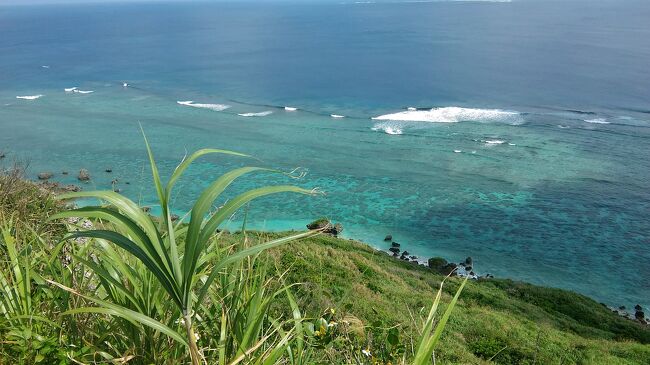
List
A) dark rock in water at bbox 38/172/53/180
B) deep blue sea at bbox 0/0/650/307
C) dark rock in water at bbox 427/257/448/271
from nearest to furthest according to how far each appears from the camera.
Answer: dark rock in water at bbox 427/257/448/271
deep blue sea at bbox 0/0/650/307
dark rock in water at bbox 38/172/53/180

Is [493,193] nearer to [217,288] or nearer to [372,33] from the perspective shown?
[217,288]

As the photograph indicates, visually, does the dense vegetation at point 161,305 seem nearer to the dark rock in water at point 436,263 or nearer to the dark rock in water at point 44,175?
the dark rock in water at point 436,263

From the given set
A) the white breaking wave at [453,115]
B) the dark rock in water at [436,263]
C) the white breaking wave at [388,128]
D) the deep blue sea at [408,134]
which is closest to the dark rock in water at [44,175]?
the deep blue sea at [408,134]

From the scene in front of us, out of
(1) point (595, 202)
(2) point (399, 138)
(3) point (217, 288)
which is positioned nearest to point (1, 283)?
(3) point (217, 288)

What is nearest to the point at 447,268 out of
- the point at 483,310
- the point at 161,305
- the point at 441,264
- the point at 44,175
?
the point at 441,264

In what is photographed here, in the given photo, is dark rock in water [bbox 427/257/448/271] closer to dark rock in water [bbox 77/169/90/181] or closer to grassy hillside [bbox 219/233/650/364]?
grassy hillside [bbox 219/233/650/364]

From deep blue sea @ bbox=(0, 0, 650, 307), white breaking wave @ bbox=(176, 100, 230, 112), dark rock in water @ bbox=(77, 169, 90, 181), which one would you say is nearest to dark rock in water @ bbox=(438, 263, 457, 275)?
deep blue sea @ bbox=(0, 0, 650, 307)

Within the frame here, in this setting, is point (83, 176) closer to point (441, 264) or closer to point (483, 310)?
point (441, 264)

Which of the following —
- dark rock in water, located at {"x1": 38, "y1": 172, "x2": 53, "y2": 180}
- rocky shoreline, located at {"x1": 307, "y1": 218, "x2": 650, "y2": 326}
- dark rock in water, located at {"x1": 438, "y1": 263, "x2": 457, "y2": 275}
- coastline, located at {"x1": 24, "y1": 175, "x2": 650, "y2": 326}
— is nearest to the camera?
coastline, located at {"x1": 24, "y1": 175, "x2": 650, "y2": 326}
